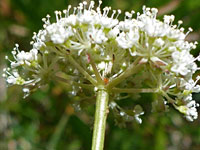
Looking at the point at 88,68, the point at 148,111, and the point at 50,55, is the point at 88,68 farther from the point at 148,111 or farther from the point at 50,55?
the point at 148,111

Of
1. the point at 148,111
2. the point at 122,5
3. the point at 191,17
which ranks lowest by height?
the point at 148,111

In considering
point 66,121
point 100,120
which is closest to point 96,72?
point 100,120

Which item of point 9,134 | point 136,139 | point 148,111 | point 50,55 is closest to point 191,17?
point 148,111

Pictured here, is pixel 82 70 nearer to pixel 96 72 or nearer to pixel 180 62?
pixel 96 72

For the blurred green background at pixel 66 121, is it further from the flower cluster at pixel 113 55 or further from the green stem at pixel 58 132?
the flower cluster at pixel 113 55

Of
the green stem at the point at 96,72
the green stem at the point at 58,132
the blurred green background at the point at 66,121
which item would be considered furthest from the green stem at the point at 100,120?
the green stem at the point at 58,132

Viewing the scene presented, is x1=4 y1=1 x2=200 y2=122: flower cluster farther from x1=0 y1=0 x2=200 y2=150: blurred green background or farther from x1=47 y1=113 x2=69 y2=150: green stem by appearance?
x1=47 y1=113 x2=69 y2=150: green stem

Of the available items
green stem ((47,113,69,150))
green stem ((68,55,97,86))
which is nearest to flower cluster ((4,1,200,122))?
green stem ((68,55,97,86))
